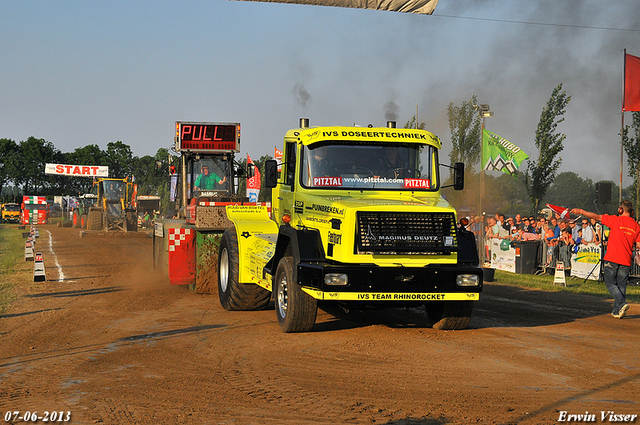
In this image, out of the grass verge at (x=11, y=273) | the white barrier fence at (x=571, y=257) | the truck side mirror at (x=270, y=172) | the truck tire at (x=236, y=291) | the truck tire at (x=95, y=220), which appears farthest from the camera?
the truck tire at (x=95, y=220)

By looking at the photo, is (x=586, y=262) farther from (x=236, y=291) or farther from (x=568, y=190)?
(x=568, y=190)

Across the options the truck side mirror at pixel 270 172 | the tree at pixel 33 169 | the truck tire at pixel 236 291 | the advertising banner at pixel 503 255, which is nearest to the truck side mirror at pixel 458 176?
the truck side mirror at pixel 270 172

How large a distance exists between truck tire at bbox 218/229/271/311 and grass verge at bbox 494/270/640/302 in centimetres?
788

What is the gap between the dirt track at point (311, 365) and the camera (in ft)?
18.9

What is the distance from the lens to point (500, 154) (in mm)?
25125

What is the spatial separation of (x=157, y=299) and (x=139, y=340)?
408 cm

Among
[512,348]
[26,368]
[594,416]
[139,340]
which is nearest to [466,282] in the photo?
[512,348]

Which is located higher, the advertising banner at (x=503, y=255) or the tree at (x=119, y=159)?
the tree at (x=119, y=159)

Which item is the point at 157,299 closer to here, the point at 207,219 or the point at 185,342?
the point at 207,219

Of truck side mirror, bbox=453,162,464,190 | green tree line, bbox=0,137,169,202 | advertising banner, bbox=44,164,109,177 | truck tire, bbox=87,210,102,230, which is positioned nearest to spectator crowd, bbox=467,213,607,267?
truck side mirror, bbox=453,162,464,190

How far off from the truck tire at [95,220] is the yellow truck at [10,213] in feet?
122

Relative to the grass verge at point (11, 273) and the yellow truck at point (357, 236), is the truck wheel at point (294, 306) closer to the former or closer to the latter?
the yellow truck at point (357, 236)

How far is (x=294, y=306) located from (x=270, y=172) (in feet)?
8.01

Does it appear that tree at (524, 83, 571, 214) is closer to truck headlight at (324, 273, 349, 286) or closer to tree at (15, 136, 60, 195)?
truck headlight at (324, 273, 349, 286)
